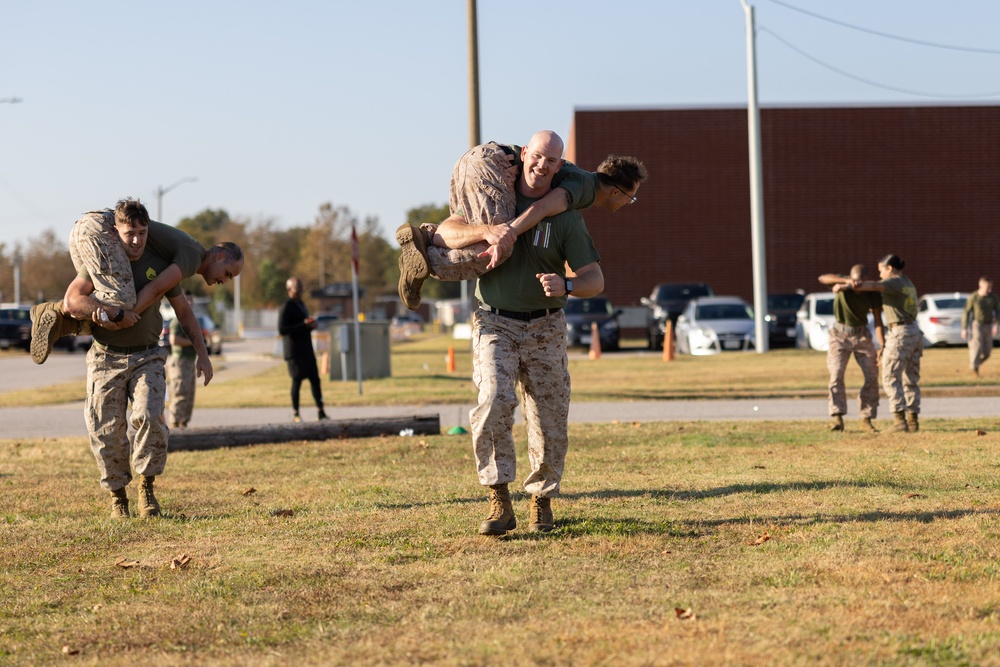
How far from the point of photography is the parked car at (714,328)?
102ft

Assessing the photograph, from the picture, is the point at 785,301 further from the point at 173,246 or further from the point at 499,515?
the point at 499,515

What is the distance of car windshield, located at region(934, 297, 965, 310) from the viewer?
3141 centimetres

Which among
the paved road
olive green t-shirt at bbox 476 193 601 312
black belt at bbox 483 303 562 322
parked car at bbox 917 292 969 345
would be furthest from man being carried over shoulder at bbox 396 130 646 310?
parked car at bbox 917 292 969 345

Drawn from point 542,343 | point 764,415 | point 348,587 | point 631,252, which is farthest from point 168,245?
point 631,252

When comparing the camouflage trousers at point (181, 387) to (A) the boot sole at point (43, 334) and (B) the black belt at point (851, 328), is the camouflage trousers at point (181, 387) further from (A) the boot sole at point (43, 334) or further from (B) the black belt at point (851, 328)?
(B) the black belt at point (851, 328)

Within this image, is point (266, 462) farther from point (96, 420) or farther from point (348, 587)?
Result: point (348, 587)

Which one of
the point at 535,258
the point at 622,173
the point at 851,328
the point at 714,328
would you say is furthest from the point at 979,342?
the point at 535,258

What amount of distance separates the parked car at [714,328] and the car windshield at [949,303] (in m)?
4.79

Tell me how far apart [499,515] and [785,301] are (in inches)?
1201

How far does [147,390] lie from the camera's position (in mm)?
7770

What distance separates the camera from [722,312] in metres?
32.5

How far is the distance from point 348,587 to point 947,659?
2617 millimetres

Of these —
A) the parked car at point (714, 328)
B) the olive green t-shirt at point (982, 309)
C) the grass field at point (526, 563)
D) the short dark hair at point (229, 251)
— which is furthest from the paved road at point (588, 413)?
the parked car at point (714, 328)

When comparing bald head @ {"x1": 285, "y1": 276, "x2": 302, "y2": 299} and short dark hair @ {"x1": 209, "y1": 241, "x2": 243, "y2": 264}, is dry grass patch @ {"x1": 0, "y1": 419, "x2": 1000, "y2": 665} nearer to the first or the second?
short dark hair @ {"x1": 209, "y1": 241, "x2": 243, "y2": 264}
